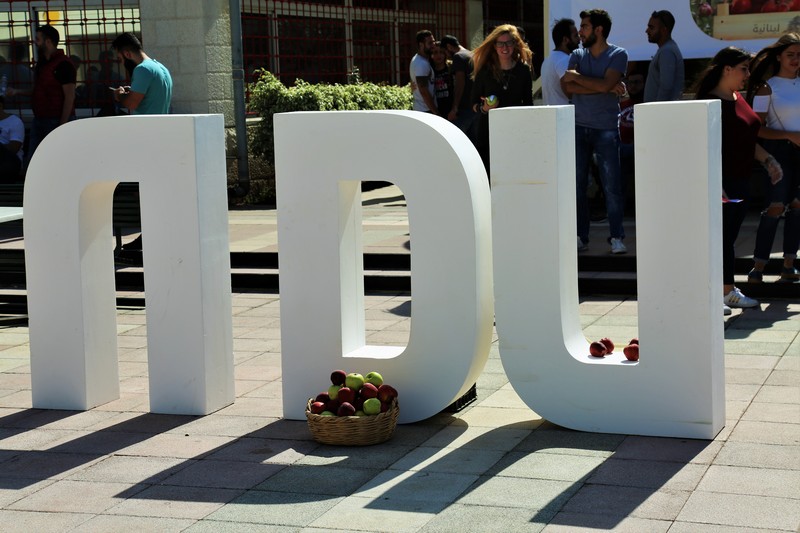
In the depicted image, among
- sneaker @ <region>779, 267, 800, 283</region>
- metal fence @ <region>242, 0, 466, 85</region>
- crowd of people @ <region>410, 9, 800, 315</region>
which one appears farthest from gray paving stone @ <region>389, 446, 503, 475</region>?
metal fence @ <region>242, 0, 466, 85</region>

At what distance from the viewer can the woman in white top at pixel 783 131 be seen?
8789 millimetres

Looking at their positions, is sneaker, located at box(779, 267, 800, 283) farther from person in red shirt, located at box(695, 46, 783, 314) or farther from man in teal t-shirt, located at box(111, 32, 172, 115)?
man in teal t-shirt, located at box(111, 32, 172, 115)

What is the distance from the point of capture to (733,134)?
8.20 meters

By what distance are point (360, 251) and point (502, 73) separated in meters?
4.54

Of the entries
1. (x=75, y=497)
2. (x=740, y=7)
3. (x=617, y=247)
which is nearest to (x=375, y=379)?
(x=75, y=497)

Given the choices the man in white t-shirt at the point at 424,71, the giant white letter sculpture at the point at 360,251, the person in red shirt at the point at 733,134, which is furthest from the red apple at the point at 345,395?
the man in white t-shirt at the point at 424,71

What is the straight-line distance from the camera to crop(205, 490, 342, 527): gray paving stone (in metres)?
4.77

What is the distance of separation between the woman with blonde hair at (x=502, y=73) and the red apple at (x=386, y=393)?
16.2 feet

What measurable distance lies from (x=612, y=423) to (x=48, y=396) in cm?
304

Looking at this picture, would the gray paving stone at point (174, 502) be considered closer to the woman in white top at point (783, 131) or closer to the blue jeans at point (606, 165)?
the woman in white top at point (783, 131)

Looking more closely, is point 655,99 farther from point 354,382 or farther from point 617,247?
point 354,382

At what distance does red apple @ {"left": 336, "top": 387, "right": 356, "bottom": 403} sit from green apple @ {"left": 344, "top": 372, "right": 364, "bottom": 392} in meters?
0.04

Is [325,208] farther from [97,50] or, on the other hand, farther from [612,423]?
[97,50]

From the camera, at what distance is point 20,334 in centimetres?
898
